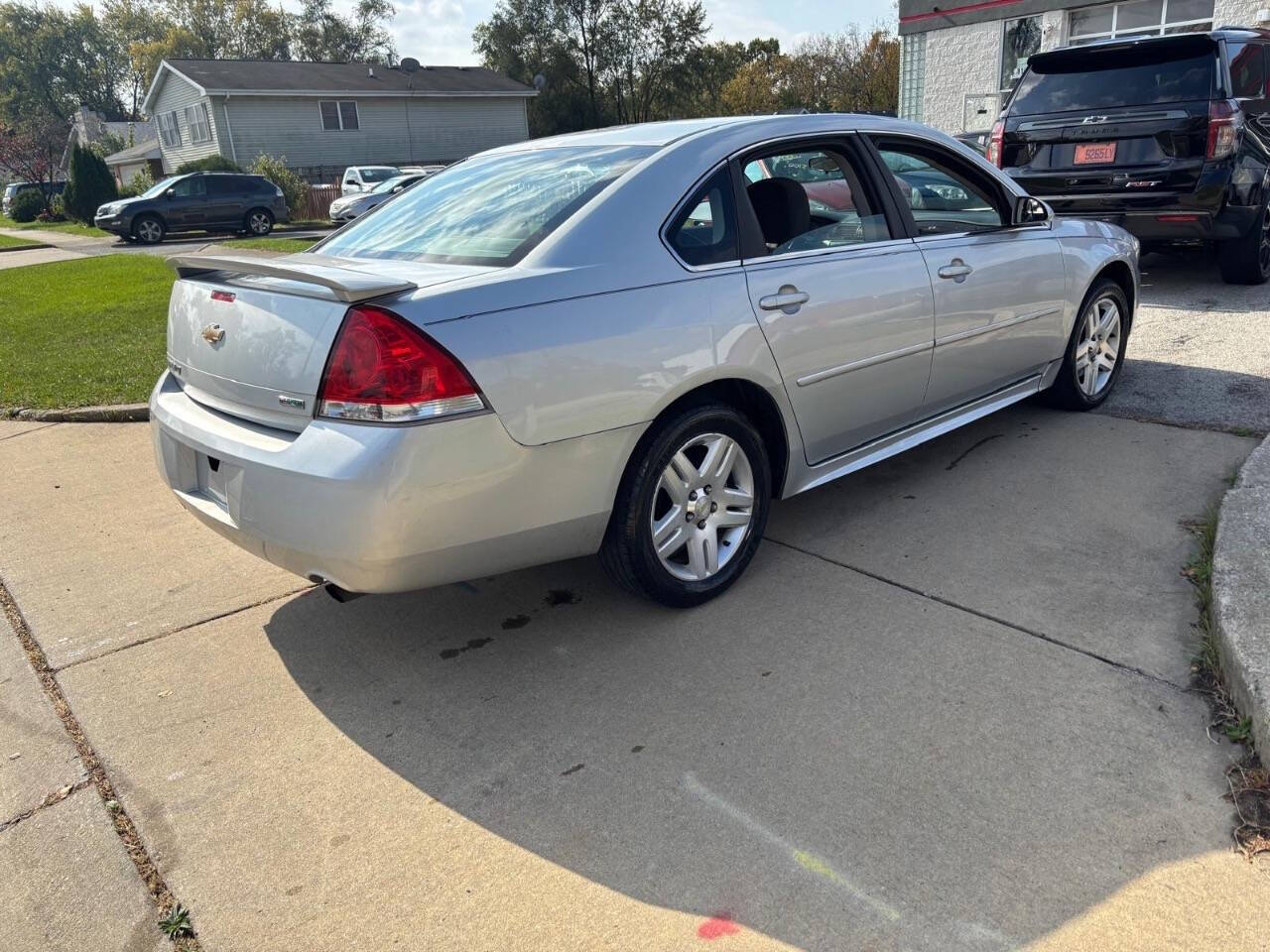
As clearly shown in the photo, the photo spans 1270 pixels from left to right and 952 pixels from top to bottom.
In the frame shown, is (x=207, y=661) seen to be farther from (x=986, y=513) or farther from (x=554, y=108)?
(x=554, y=108)

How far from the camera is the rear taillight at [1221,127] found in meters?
7.44

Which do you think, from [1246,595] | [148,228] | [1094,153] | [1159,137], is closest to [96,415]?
[1246,595]

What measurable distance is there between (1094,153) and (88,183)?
33.1m

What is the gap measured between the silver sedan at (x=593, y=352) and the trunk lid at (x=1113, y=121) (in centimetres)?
414

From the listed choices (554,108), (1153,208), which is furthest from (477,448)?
(554,108)

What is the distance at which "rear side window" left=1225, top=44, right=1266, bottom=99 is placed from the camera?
7824 mm

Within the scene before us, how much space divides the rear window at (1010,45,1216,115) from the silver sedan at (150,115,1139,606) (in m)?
4.37

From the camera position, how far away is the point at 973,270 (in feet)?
14.0

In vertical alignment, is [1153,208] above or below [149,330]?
above

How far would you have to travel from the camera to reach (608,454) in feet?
9.91

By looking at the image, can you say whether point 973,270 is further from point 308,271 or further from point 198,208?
point 198,208

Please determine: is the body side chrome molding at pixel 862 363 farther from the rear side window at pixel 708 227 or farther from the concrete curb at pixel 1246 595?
the concrete curb at pixel 1246 595

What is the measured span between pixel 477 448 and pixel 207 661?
1379 millimetres

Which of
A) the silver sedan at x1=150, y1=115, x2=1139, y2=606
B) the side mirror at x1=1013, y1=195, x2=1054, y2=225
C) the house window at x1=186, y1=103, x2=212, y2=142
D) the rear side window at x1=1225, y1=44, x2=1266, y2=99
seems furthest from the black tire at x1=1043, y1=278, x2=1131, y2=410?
the house window at x1=186, y1=103, x2=212, y2=142
